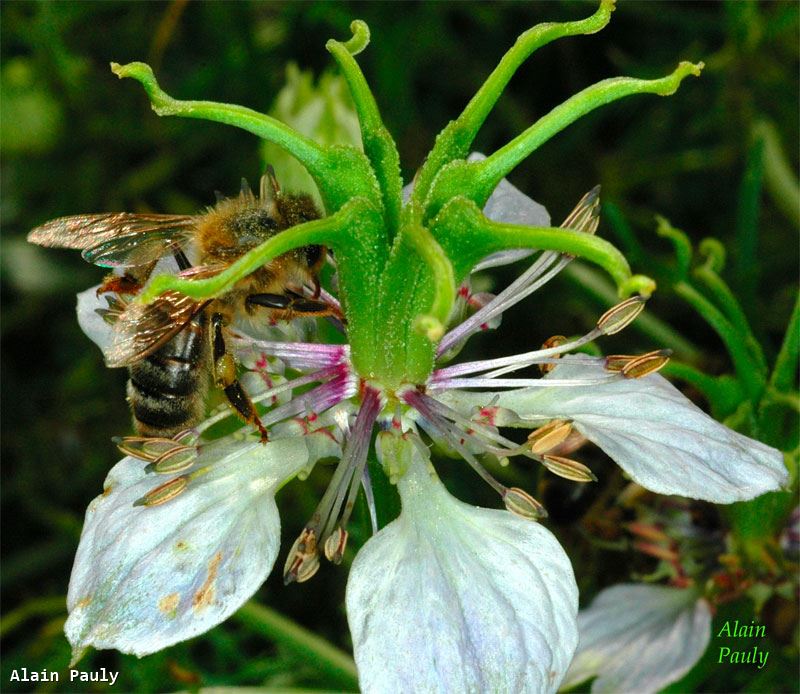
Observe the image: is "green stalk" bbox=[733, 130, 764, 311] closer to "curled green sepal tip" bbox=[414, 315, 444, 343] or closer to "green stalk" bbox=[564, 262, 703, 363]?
"green stalk" bbox=[564, 262, 703, 363]

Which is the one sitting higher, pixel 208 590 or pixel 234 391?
pixel 234 391

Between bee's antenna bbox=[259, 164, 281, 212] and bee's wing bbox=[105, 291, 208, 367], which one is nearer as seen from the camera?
bee's wing bbox=[105, 291, 208, 367]

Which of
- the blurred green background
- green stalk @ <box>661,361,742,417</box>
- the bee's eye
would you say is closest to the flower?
the bee's eye

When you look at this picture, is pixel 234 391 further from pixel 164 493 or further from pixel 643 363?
pixel 643 363

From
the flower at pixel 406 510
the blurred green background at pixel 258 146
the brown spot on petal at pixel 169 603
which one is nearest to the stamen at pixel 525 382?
the flower at pixel 406 510

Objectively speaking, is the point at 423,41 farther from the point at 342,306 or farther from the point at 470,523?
the point at 470,523

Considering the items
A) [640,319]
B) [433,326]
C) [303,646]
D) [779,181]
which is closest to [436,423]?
[433,326]

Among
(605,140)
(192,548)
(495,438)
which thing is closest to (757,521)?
(495,438)
